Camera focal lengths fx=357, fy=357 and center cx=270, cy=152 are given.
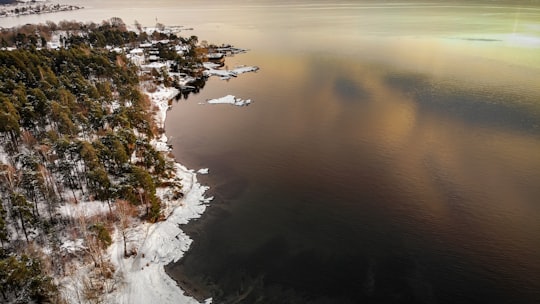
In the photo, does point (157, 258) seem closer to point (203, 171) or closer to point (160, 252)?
point (160, 252)

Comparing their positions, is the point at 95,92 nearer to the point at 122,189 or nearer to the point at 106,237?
the point at 122,189

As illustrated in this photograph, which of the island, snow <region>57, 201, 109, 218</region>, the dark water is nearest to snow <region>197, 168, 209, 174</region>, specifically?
the island

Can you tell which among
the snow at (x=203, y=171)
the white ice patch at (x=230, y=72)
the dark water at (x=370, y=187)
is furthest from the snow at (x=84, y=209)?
the white ice patch at (x=230, y=72)

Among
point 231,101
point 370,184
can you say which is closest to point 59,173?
point 370,184

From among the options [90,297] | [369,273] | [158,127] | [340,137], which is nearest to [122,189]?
[90,297]

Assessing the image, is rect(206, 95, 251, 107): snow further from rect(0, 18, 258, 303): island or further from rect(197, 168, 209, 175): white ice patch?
rect(197, 168, 209, 175): white ice patch

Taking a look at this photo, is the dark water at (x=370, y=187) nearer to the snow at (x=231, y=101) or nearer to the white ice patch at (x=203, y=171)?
the white ice patch at (x=203, y=171)

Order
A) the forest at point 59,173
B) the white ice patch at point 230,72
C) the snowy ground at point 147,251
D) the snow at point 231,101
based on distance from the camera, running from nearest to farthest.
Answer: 1. the snowy ground at point 147,251
2. the forest at point 59,173
3. the snow at point 231,101
4. the white ice patch at point 230,72
